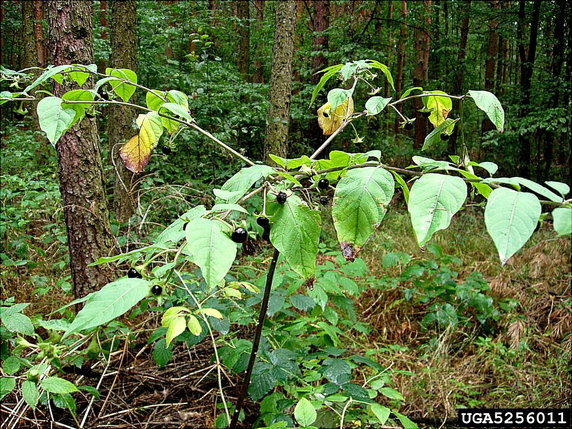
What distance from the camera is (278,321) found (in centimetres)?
222

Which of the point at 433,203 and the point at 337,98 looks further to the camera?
the point at 337,98

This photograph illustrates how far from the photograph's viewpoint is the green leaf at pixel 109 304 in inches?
28.3

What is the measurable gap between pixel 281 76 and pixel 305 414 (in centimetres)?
446

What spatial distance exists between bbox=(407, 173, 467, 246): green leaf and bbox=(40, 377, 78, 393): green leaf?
4.03ft

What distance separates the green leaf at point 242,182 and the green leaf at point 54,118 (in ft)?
1.19

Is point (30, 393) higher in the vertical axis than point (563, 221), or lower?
lower

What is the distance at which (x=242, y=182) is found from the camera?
91 centimetres

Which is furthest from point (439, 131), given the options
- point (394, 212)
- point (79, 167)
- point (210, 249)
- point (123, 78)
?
point (394, 212)

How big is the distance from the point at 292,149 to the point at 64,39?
5747 millimetres

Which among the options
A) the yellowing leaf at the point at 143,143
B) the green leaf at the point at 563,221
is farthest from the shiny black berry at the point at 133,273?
the green leaf at the point at 563,221

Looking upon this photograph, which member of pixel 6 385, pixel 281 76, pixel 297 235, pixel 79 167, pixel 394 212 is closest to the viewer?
pixel 297 235

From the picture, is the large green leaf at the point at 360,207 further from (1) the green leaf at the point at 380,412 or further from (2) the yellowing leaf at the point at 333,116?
(1) the green leaf at the point at 380,412

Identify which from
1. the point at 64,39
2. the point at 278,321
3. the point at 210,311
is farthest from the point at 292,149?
the point at 210,311

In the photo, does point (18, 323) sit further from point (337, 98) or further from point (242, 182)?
point (337, 98)
